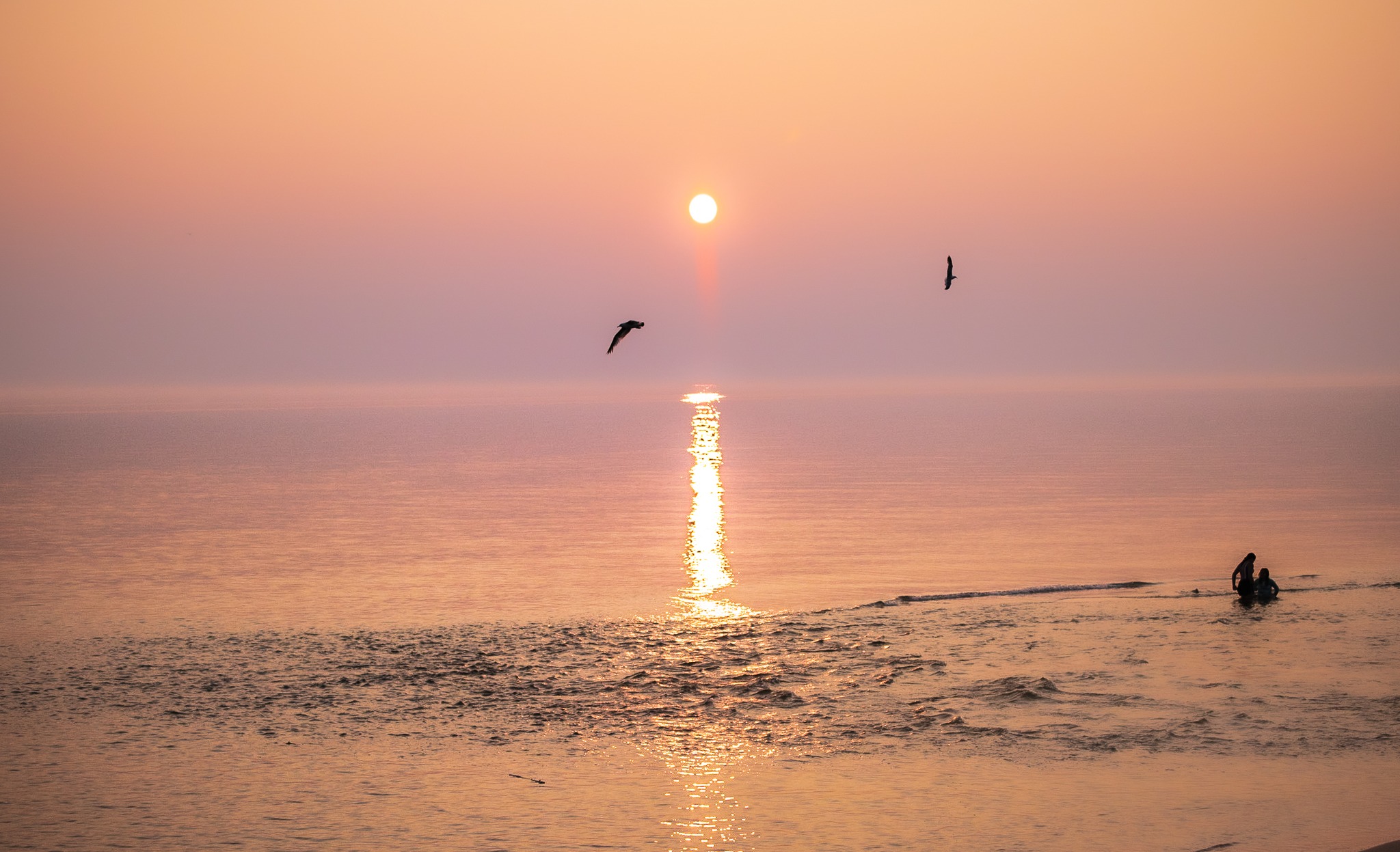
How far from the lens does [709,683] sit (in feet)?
86.7

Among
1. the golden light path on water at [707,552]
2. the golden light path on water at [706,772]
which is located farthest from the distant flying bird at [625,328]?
the golden light path on water at [707,552]

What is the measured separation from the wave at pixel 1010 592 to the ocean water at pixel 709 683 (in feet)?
0.81

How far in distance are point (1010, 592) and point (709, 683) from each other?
13739 millimetres

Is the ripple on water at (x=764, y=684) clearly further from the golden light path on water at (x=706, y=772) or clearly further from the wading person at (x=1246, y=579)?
the wading person at (x=1246, y=579)

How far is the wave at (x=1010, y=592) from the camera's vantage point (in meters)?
35.6

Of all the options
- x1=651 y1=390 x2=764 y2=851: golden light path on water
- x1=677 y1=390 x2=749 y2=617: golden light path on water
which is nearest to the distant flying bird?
x1=651 y1=390 x2=764 y2=851: golden light path on water

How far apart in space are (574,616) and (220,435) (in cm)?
15394

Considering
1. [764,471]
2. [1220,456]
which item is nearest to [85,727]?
[764,471]

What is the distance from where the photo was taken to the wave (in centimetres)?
3559

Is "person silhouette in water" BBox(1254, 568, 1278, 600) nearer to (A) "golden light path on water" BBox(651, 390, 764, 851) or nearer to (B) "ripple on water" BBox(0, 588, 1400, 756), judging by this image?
(B) "ripple on water" BBox(0, 588, 1400, 756)

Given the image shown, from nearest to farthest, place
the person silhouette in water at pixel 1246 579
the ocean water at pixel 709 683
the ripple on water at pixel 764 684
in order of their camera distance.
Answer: the ocean water at pixel 709 683 → the ripple on water at pixel 764 684 → the person silhouette in water at pixel 1246 579

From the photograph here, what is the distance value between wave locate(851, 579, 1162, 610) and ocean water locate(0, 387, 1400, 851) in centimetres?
25

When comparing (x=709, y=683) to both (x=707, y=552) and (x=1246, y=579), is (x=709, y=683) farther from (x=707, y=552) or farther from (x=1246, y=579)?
(x=707, y=552)

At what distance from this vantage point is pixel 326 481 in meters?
90.5
